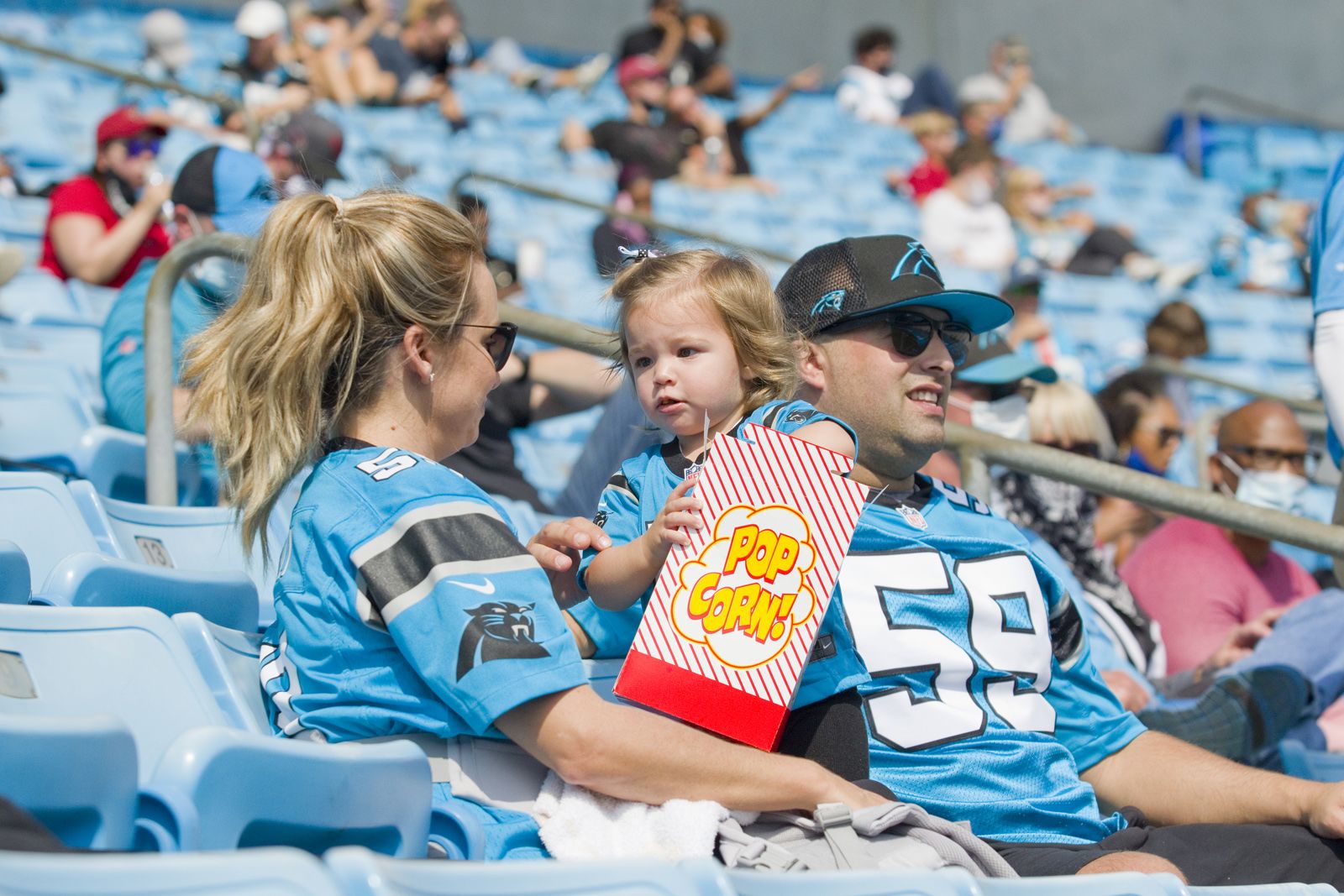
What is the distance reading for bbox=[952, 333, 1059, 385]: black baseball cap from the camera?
3.25 metres

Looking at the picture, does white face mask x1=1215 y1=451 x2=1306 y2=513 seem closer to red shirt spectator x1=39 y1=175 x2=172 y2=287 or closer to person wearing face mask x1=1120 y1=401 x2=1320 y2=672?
person wearing face mask x1=1120 y1=401 x2=1320 y2=672

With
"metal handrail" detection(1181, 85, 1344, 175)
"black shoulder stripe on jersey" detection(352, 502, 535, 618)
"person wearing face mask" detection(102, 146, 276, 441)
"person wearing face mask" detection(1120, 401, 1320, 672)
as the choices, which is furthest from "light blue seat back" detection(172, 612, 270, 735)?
"metal handrail" detection(1181, 85, 1344, 175)

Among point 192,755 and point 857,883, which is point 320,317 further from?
point 857,883

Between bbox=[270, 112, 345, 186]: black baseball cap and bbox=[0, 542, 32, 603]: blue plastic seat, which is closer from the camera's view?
bbox=[0, 542, 32, 603]: blue plastic seat

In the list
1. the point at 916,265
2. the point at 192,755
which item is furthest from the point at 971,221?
the point at 192,755

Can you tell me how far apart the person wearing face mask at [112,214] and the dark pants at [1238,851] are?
11.2ft

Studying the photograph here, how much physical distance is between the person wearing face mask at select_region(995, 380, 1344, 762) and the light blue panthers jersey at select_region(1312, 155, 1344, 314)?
65 centimetres

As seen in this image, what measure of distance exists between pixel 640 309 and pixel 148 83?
464cm

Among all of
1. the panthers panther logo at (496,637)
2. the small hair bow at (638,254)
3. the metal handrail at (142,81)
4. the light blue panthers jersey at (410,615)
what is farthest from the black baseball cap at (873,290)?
the metal handrail at (142,81)

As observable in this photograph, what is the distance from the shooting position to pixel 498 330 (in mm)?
1828

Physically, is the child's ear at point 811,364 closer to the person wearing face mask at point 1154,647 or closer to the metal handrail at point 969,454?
the metal handrail at point 969,454

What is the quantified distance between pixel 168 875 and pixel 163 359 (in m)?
1.96

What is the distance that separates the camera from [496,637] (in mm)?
1514

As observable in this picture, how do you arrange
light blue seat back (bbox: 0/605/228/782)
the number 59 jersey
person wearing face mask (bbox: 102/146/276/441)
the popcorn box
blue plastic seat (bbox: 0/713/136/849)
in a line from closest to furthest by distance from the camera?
blue plastic seat (bbox: 0/713/136/849) → light blue seat back (bbox: 0/605/228/782) → the popcorn box → the number 59 jersey → person wearing face mask (bbox: 102/146/276/441)
